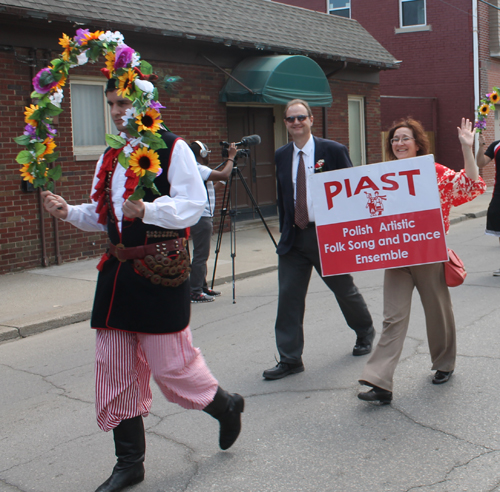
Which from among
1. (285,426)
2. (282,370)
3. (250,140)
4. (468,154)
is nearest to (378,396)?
(285,426)

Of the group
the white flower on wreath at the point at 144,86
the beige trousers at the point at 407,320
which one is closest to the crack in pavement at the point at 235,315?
the beige trousers at the point at 407,320

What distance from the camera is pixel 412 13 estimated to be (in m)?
21.0

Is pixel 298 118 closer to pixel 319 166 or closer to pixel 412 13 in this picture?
pixel 319 166

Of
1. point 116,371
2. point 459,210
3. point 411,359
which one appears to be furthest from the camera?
point 459,210

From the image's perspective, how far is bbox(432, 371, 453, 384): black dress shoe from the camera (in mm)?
4594

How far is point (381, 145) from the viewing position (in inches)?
688

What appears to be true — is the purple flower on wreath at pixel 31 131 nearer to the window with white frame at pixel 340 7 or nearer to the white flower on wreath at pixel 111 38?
the white flower on wreath at pixel 111 38

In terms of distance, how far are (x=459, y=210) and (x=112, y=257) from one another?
13.8 metres

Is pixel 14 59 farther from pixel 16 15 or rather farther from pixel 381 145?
pixel 381 145

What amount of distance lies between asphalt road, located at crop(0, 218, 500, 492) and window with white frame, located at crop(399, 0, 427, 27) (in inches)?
661

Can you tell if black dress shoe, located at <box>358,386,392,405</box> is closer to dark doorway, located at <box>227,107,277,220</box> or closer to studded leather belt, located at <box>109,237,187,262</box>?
studded leather belt, located at <box>109,237,187,262</box>

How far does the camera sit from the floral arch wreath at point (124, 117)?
2.99 metres

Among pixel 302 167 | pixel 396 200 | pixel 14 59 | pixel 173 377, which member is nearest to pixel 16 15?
pixel 14 59

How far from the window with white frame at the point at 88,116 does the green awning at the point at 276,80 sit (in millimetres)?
2625
